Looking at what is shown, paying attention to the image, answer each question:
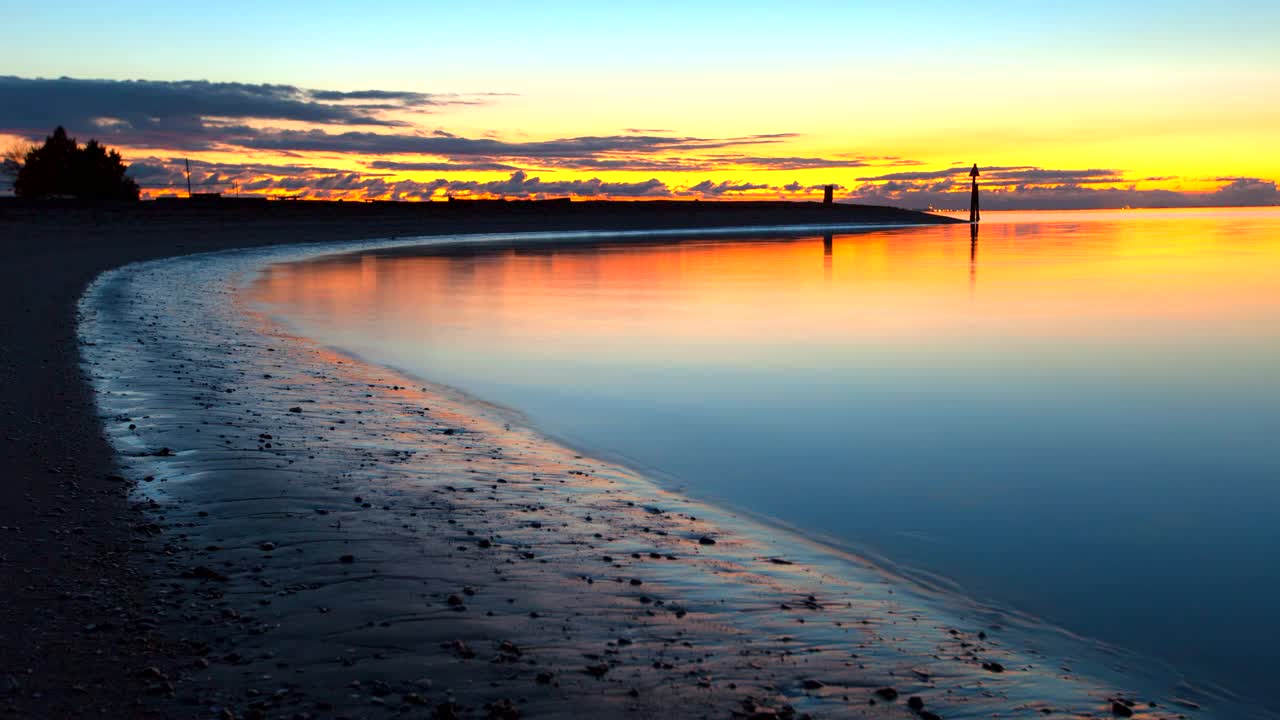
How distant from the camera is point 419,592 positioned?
5.25 meters

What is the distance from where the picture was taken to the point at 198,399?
10531 millimetres

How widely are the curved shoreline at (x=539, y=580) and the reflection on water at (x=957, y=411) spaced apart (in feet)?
3.33

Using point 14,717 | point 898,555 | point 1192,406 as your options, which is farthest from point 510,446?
point 1192,406

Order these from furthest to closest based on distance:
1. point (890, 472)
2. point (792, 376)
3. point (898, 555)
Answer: point (792, 376) < point (890, 472) < point (898, 555)

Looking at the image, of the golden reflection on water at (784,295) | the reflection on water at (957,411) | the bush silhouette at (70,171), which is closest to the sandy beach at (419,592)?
the reflection on water at (957,411)

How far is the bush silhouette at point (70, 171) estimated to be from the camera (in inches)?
4033

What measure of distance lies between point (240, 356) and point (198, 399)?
3756mm

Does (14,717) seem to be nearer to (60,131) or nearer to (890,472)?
(890,472)

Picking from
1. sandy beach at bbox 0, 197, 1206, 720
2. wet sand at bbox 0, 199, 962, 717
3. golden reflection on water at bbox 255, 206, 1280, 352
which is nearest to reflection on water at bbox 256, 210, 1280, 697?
golden reflection on water at bbox 255, 206, 1280, 352

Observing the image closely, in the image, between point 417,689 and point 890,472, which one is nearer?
point 417,689

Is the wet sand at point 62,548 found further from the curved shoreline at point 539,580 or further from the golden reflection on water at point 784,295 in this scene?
the golden reflection on water at point 784,295

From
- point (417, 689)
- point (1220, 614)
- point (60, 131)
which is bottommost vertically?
point (1220, 614)

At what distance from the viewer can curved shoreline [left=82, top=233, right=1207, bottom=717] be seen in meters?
4.38

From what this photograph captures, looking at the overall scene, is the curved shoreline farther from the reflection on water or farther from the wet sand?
the reflection on water
